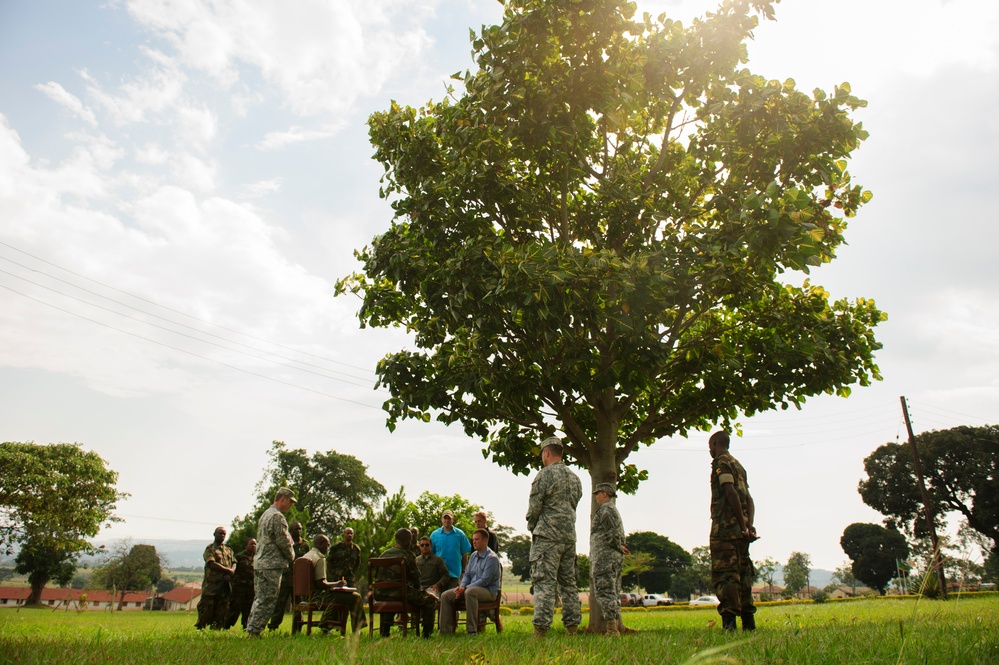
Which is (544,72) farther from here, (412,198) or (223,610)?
(223,610)

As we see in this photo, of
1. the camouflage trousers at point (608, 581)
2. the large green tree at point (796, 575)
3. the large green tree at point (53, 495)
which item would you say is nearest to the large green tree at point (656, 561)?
the large green tree at point (796, 575)

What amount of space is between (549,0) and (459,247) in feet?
14.3

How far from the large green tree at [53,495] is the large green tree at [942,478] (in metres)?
65.4

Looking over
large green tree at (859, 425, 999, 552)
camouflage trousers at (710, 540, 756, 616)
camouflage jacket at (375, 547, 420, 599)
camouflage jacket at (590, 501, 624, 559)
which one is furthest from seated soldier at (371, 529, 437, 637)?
large green tree at (859, 425, 999, 552)

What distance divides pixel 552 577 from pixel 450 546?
423cm

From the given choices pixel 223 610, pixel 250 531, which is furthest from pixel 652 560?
pixel 223 610

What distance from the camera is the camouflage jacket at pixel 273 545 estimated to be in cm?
968

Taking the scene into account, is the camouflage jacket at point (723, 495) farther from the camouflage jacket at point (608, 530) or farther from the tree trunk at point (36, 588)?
the tree trunk at point (36, 588)

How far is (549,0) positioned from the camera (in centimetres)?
1049

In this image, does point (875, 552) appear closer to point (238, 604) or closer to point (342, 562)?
point (342, 562)

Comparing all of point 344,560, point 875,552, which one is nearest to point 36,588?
point 344,560

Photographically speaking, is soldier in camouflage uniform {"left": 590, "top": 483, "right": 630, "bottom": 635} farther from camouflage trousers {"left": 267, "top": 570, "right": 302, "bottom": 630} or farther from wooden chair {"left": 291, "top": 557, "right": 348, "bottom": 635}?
camouflage trousers {"left": 267, "top": 570, "right": 302, "bottom": 630}

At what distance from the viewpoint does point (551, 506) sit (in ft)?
26.8

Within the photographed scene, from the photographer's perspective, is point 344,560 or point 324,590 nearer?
point 324,590
